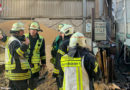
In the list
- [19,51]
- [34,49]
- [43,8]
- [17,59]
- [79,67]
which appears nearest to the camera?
[79,67]

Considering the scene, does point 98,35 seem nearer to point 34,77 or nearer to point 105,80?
point 105,80

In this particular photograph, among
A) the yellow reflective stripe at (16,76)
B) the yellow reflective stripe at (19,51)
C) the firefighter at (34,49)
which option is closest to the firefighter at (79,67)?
the yellow reflective stripe at (19,51)

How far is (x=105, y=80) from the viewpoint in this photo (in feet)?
17.3

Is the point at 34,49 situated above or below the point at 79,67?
above

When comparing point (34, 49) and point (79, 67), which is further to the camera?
point (34, 49)

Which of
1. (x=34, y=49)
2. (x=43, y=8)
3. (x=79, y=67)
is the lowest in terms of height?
(x=79, y=67)

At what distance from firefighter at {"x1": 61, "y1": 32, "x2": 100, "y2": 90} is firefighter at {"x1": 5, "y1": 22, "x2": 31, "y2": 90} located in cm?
105

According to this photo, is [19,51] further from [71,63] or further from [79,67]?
[79,67]

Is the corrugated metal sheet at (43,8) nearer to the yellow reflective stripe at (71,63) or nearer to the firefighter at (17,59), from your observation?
the firefighter at (17,59)

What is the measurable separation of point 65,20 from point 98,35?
6.96ft

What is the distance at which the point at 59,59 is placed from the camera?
3275 millimetres

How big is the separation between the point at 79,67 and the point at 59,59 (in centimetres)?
96

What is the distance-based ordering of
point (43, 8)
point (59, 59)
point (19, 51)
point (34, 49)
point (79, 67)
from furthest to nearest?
point (43, 8) → point (34, 49) → point (59, 59) → point (19, 51) → point (79, 67)

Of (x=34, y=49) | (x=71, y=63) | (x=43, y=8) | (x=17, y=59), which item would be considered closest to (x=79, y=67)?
(x=71, y=63)
